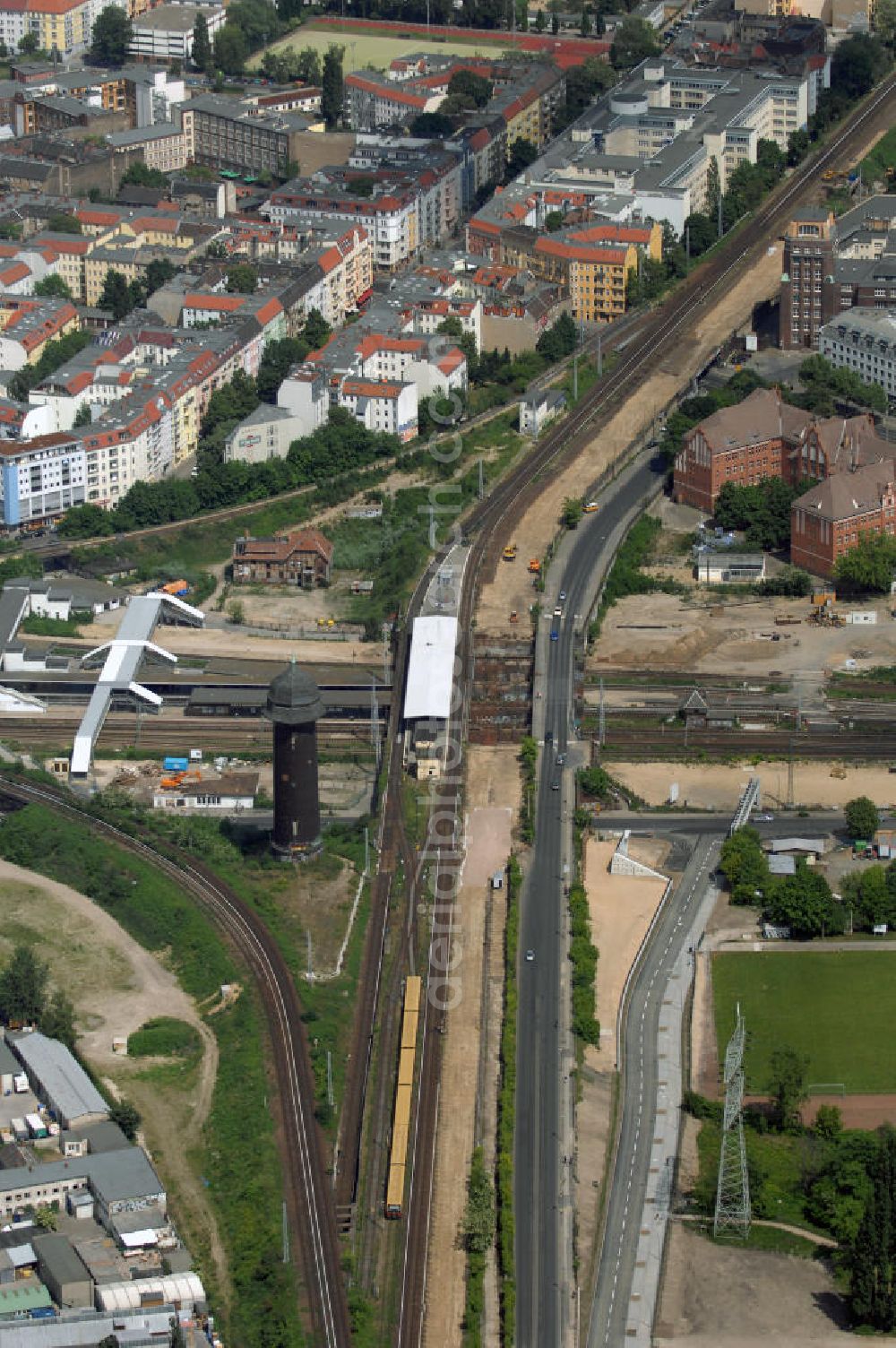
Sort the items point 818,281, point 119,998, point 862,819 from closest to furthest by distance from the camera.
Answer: point 119,998 → point 862,819 → point 818,281

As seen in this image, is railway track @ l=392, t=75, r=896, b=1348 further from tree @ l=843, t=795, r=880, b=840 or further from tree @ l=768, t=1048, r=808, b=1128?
tree @ l=843, t=795, r=880, b=840

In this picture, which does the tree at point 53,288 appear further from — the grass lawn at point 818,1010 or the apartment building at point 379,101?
the grass lawn at point 818,1010

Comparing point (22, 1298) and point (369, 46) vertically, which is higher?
point (369, 46)

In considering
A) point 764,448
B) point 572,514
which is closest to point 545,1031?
point 572,514

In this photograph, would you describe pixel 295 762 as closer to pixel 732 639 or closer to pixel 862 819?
pixel 862 819

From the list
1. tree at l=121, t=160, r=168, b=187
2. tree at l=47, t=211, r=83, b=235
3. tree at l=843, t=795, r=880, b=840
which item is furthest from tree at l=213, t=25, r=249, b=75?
tree at l=843, t=795, r=880, b=840

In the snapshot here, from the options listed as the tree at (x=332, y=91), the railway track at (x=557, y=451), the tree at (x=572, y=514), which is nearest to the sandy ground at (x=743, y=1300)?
the railway track at (x=557, y=451)

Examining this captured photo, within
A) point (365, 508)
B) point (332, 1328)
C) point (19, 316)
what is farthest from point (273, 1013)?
point (19, 316)
